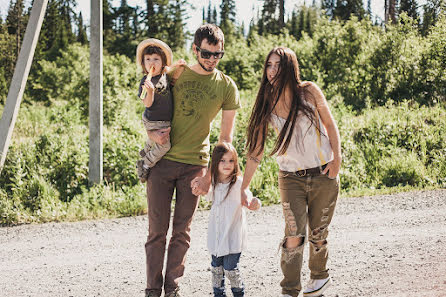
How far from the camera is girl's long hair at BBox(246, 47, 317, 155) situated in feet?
11.3

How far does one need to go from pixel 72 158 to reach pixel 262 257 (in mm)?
4399

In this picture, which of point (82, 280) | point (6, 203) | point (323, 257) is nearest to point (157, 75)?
point (323, 257)

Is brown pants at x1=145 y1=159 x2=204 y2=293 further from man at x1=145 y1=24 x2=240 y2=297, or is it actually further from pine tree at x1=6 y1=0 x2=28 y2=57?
pine tree at x1=6 y1=0 x2=28 y2=57

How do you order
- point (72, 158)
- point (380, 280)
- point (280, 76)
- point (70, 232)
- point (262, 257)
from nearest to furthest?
point (280, 76) → point (380, 280) → point (262, 257) → point (70, 232) → point (72, 158)

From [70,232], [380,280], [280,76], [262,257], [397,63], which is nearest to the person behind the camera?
[280,76]

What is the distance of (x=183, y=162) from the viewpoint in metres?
3.70

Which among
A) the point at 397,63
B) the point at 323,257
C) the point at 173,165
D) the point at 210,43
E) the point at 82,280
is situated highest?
the point at 397,63

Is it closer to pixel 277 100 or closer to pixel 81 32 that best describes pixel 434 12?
pixel 277 100

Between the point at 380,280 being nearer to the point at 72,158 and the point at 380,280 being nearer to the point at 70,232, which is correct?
the point at 70,232

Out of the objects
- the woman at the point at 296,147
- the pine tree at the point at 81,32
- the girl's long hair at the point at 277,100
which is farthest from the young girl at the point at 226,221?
the pine tree at the point at 81,32

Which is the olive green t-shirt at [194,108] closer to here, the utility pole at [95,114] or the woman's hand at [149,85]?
the woman's hand at [149,85]

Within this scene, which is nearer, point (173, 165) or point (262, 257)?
point (173, 165)

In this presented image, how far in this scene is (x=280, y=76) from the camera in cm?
346

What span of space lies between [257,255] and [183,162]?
183 centimetres
